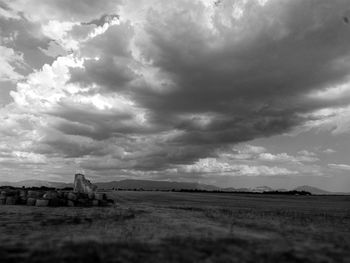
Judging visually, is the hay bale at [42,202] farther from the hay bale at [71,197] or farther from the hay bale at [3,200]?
the hay bale at [3,200]

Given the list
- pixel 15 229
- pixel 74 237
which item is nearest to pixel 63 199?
pixel 15 229

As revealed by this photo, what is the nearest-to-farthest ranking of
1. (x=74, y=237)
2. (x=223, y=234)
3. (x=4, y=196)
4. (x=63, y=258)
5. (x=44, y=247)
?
(x=63, y=258) < (x=44, y=247) < (x=74, y=237) < (x=223, y=234) < (x=4, y=196)

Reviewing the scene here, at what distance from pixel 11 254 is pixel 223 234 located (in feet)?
34.1

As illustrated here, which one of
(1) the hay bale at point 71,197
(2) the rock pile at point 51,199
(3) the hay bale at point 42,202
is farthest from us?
(1) the hay bale at point 71,197

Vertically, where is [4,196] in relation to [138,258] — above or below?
above

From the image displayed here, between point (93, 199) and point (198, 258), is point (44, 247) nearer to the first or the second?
point (198, 258)

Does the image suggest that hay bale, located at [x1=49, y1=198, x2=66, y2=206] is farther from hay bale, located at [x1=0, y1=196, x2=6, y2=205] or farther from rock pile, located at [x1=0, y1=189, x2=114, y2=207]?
hay bale, located at [x1=0, y1=196, x2=6, y2=205]

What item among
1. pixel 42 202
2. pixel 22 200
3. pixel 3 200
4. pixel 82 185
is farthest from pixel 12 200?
pixel 82 185

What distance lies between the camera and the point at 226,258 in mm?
12648

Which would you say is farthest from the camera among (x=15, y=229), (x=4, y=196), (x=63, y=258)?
(x=4, y=196)

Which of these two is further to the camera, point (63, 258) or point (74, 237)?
point (74, 237)

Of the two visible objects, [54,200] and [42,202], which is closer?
[42,202]

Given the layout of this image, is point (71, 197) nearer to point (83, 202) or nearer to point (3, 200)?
point (83, 202)

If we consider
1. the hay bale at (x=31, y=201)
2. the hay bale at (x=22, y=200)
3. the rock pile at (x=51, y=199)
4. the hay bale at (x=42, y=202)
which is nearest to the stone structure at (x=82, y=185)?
the rock pile at (x=51, y=199)
